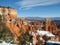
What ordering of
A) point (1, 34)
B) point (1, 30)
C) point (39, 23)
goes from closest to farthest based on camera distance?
point (1, 34) < point (1, 30) < point (39, 23)

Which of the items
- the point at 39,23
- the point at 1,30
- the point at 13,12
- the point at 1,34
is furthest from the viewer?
the point at 13,12

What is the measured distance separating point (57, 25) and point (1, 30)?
775 cm

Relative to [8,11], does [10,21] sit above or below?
below

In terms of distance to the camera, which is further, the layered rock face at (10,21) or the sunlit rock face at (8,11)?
the sunlit rock face at (8,11)

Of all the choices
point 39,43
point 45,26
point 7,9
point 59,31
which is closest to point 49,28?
point 45,26

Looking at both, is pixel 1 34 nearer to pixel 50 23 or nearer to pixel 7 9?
pixel 50 23

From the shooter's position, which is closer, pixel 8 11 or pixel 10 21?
pixel 10 21

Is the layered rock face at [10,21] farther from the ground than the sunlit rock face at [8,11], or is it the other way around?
the sunlit rock face at [8,11]

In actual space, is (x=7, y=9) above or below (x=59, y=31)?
above

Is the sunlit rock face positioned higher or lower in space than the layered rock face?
higher

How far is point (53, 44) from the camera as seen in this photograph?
6.32 metres

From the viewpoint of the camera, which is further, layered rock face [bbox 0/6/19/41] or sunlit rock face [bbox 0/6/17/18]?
sunlit rock face [bbox 0/6/17/18]

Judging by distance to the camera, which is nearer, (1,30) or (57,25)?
(1,30)

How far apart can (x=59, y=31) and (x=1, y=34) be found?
697cm
